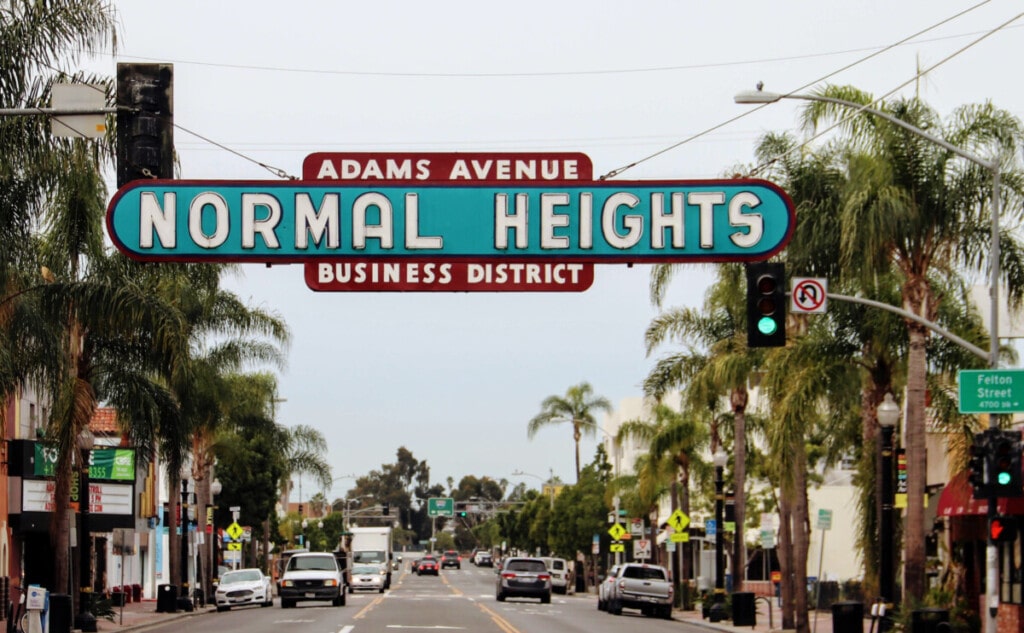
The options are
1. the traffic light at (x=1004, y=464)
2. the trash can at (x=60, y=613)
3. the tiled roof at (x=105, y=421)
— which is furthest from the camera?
the tiled roof at (x=105, y=421)

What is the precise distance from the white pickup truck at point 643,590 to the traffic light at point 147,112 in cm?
3216

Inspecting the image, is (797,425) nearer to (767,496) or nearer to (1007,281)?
(1007,281)

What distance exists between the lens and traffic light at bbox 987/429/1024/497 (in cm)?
2388

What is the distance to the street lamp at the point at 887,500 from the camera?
2798 centimetres

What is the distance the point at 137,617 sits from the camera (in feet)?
147

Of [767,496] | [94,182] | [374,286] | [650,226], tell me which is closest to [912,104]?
[650,226]

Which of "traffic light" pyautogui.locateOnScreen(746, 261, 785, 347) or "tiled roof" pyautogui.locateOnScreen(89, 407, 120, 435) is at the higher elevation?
"traffic light" pyautogui.locateOnScreen(746, 261, 785, 347)

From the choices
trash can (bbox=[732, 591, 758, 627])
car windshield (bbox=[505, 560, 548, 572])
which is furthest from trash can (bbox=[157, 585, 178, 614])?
trash can (bbox=[732, 591, 758, 627])

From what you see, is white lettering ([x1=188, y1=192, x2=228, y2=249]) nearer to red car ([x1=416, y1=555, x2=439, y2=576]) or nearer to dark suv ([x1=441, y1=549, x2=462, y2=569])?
red car ([x1=416, y1=555, x2=439, y2=576])

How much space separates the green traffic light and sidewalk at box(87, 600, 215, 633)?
20.4 metres

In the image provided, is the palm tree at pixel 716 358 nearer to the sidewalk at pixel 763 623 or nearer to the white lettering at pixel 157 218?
the sidewalk at pixel 763 623

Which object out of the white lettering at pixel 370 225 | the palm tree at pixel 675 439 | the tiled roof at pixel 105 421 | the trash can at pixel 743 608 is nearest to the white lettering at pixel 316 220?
the white lettering at pixel 370 225

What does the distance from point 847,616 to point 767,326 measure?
30.3ft

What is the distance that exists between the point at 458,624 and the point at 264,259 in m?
17.1
